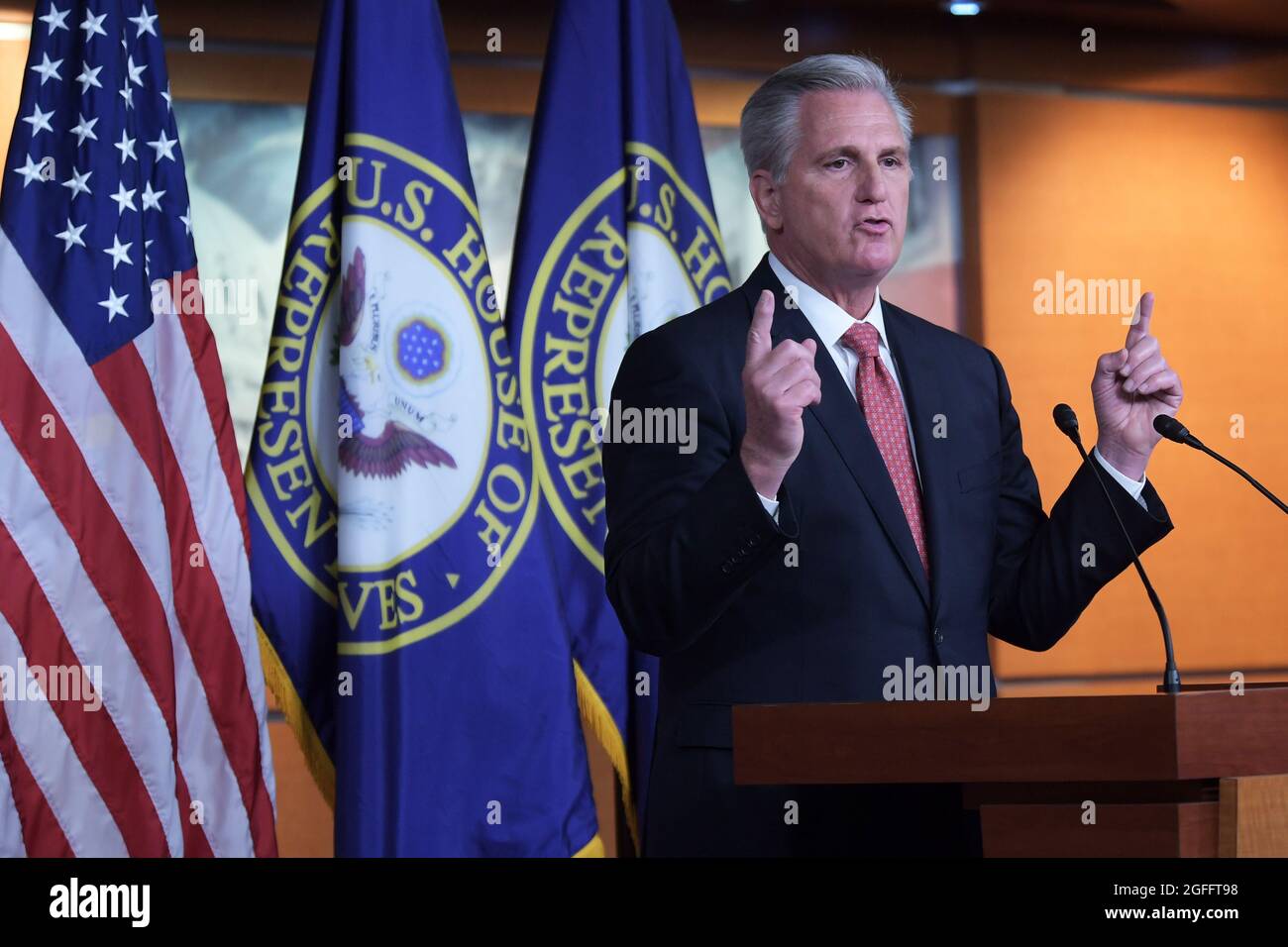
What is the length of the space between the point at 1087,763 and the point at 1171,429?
69 centimetres

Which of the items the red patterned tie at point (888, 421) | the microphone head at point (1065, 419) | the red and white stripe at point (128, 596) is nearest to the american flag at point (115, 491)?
the red and white stripe at point (128, 596)

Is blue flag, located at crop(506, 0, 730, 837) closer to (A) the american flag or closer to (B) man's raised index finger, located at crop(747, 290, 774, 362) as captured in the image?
(A) the american flag

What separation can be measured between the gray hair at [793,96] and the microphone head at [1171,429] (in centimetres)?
63

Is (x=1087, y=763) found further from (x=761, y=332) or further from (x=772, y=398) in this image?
(x=761, y=332)

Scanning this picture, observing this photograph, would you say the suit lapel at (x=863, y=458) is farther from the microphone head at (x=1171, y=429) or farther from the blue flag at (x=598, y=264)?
the blue flag at (x=598, y=264)

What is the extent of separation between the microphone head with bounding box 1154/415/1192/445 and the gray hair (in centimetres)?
63

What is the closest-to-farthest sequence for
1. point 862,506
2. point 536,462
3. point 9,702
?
1. point 862,506
2. point 9,702
3. point 536,462

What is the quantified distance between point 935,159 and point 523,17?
1526 millimetres

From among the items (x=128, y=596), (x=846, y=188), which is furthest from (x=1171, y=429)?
(x=128, y=596)
